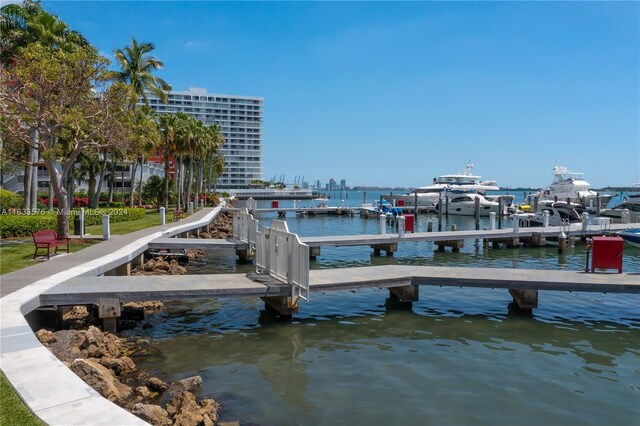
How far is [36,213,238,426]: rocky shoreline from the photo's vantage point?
7.94 metres

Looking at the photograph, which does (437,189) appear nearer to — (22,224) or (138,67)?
(138,67)

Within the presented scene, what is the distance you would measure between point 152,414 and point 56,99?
1718 cm

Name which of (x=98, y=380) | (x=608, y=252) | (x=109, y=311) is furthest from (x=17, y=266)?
(x=608, y=252)

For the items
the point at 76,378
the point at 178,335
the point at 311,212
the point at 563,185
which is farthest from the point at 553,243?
the point at 563,185

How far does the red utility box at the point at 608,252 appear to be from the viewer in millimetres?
16812

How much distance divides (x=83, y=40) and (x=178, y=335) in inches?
1166

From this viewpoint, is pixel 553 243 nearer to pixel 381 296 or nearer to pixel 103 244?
pixel 381 296

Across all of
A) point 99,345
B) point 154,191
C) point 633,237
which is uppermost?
point 154,191

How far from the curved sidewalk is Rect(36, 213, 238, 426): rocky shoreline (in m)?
0.77

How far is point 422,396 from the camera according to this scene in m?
9.46

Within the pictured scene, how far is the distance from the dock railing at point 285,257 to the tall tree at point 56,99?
9756mm

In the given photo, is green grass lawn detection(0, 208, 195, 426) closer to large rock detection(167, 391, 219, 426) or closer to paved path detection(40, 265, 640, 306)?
large rock detection(167, 391, 219, 426)

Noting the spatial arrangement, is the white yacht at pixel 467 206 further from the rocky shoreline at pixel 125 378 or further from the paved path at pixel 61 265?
the rocky shoreline at pixel 125 378

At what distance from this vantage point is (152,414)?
7.59 m
